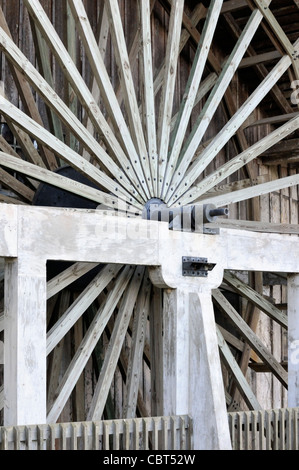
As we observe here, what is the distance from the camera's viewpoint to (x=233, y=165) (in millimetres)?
8789

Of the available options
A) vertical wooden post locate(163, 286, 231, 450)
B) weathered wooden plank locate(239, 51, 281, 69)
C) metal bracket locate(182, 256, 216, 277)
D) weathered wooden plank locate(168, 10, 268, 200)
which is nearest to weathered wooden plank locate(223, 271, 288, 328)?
weathered wooden plank locate(168, 10, 268, 200)

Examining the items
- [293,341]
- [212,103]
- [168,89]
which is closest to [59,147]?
[168,89]

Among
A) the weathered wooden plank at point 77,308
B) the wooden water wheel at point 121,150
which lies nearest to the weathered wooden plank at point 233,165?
the wooden water wheel at point 121,150

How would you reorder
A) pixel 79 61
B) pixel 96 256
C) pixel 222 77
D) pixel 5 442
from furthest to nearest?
pixel 79 61, pixel 222 77, pixel 96 256, pixel 5 442

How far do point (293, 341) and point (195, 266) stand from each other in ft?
4.52

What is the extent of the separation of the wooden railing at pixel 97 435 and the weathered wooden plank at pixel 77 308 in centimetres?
95

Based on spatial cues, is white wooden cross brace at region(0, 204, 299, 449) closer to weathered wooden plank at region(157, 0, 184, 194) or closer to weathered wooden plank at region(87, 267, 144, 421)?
weathered wooden plank at region(87, 267, 144, 421)

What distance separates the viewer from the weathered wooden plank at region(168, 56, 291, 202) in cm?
834

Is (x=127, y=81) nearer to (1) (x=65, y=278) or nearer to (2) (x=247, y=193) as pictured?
(2) (x=247, y=193)

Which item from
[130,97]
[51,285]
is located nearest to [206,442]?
[51,285]

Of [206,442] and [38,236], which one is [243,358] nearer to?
[206,442]

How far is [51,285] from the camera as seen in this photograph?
7316 mm

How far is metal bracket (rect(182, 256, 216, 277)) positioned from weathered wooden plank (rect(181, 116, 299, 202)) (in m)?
1.23
